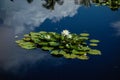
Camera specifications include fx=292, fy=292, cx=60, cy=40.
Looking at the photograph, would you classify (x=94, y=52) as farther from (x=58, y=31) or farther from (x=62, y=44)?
(x=58, y=31)

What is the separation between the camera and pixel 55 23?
307 inches

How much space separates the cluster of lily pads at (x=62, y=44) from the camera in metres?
5.82

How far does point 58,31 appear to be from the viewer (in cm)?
718

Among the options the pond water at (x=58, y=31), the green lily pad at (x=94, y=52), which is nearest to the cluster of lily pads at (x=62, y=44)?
the green lily pad at (x=94, y=52)

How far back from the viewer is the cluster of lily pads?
5816 millimetres

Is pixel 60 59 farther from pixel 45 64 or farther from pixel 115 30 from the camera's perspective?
pixel 115 30

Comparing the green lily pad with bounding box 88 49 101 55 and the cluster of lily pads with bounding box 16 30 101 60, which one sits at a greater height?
the cluster of lily pads with bounding box 16 30 101 60

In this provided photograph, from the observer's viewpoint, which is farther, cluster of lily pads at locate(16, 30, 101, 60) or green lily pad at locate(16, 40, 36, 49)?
green lily pad at locate(16, 40, 36, 49)

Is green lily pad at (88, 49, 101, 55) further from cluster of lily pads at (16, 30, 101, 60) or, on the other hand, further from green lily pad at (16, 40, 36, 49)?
green lily pad at (16, 40, 36, 49)

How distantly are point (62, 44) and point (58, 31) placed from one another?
1.00 m

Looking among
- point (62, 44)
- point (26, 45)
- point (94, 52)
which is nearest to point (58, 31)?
point (62, 44)

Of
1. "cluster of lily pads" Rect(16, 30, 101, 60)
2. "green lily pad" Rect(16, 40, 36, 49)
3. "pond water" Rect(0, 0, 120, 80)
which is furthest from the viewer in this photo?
"green lily pad" Rect(16, 40, 36, 49)

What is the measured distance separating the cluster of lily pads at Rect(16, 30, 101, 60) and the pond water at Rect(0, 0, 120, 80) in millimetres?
153

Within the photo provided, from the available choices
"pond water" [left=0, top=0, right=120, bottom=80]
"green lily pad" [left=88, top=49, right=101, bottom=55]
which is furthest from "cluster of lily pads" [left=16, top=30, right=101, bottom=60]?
"pond water" [left=0, top=0, right=120, bottom=80]
